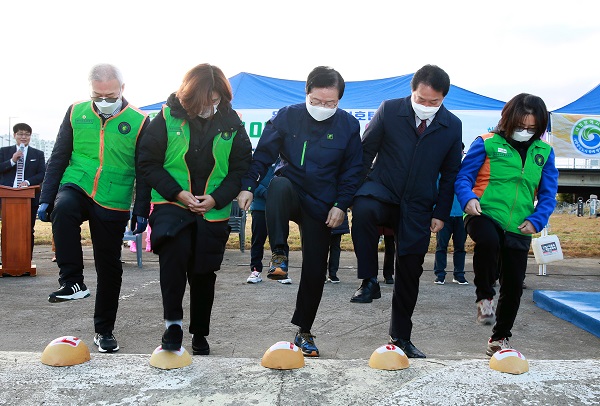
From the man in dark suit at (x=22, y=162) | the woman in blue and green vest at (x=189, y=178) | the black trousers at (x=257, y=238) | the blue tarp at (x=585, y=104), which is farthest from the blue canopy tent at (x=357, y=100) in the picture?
the woman in blue and green vest at (x=189, y=178)

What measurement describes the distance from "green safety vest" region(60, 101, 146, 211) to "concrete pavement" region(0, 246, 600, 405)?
1.08 meters

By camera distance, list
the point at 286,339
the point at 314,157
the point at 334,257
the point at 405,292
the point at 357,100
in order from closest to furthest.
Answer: the point at 314,157 < the point at 405,292 < the point at 286,339 < the point at 334,257 < the point at 357,100

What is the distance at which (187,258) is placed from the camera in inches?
137

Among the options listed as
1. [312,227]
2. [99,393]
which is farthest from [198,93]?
[99,393]

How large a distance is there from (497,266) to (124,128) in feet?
8.95

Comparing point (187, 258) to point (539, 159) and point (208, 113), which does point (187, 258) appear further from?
point (539, 159)

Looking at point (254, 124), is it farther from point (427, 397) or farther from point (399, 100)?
point (427, 397)

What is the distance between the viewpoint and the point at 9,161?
896 cm

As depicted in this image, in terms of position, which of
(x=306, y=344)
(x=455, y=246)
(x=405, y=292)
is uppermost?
(x=405, y=292)

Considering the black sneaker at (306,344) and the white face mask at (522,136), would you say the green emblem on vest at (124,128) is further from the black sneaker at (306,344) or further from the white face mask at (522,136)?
the white face mask at (522,136)

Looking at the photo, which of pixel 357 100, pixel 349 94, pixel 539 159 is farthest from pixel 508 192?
pixel 349 94

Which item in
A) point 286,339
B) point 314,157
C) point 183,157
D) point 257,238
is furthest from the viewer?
point 257,238

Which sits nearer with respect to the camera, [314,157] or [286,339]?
[314,157]

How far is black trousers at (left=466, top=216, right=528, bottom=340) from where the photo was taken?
3.85 meters
